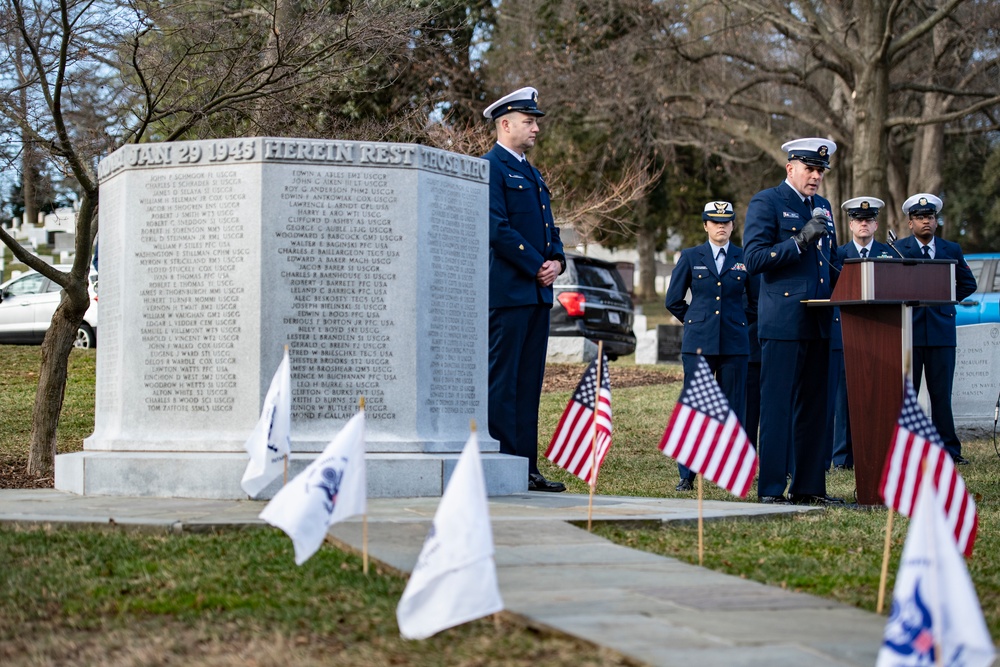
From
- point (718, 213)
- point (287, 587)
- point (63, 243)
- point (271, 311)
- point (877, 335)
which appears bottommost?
point (287, 587)

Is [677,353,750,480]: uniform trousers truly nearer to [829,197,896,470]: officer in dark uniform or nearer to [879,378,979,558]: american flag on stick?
[829,197,896,470]: officer in dark uniform

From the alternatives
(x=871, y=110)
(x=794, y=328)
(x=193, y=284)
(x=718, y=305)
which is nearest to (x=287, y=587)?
(x=193, y=284)

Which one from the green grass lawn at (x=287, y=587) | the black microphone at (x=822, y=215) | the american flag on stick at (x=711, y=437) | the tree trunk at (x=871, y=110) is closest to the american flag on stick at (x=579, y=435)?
the green grass lawn at (x=287, y=587)

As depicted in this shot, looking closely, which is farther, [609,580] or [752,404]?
[752,404]

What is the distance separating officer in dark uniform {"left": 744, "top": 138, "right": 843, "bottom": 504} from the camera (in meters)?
8.63

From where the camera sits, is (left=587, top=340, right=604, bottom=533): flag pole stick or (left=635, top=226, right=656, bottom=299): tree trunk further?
(left=635, top=226, right=656, bottom=299): tree trunk

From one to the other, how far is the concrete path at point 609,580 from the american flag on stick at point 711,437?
0.48 m

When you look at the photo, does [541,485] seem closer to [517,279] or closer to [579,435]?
[517,279]

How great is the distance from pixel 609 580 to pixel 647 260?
45.5 meters

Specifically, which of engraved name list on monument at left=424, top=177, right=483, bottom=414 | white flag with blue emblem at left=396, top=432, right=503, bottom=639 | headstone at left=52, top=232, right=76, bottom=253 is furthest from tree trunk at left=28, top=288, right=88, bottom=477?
headstone at left=52, top=232, right=76, bottom=253

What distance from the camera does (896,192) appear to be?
3525 cm

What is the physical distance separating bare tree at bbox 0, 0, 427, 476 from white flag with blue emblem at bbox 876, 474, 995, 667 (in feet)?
25.0

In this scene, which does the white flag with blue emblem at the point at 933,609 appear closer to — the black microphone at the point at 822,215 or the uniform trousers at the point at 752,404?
the black microphone at the point at 822,215

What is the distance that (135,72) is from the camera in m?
11.5
